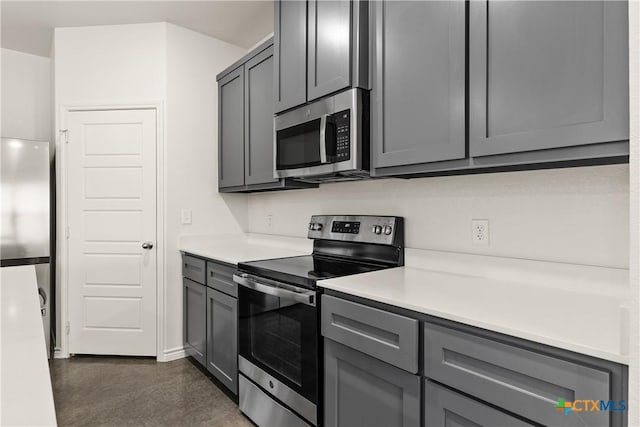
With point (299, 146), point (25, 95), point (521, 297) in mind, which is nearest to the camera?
point (521, 297)

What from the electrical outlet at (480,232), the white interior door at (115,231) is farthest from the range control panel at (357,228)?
the white interior door at (115,231)

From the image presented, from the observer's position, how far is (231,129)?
304 centimetres

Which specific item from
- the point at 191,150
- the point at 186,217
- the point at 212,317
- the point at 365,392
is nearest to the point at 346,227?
the point at 365,392

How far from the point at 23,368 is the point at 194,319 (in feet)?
7.44

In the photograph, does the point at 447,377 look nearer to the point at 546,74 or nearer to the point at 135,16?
the point at 546,74

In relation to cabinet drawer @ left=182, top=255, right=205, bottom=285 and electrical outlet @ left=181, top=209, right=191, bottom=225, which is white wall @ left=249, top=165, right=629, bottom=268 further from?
electrical outlet @ left=181, top=209, right=191, bottom=225

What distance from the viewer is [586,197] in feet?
4.53

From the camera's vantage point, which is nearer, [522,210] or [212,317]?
[522,210]

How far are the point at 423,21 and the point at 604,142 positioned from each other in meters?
0.83

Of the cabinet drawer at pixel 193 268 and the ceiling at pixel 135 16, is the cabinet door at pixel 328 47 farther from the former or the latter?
the cabinet drawer at pixel 193 268

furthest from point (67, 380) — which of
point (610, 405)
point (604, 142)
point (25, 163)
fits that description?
point (604, 142)

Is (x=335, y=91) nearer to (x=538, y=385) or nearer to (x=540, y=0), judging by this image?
(x=540, y=0)

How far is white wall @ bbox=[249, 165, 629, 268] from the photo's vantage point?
1323mm

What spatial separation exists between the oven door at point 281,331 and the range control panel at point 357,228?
1.81 ft
